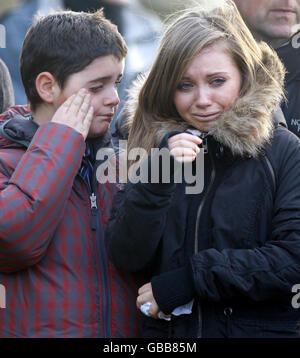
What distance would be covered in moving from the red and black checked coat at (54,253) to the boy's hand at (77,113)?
0.14ft

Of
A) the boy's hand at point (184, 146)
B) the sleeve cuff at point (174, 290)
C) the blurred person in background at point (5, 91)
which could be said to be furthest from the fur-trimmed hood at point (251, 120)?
the blurred person in background at point (5, 91)

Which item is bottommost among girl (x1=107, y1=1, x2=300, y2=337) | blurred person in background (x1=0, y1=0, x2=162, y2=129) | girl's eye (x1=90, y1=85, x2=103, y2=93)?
girl (x1=107, y1=1, x2=300, y2=337)

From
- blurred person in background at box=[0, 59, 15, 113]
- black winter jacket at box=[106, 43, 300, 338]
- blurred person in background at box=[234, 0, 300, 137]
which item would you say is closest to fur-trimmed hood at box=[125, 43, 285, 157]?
black winter jacket at box=[106, 43, 300, 338]

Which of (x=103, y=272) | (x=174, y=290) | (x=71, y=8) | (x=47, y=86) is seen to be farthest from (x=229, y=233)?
(x=71, y=8)

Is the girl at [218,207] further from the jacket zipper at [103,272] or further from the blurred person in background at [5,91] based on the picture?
the blurred person in background at [5,91]

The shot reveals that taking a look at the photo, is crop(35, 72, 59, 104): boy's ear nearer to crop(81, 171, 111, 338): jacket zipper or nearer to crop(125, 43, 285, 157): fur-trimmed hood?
crop(81, 171, 111, 338): jacket zipper

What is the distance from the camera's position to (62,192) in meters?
2.05

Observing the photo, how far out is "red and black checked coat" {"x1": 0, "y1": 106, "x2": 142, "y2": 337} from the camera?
201 cm

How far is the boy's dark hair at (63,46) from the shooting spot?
7.59 feet

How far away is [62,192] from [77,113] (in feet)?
1.01

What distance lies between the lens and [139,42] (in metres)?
4.79

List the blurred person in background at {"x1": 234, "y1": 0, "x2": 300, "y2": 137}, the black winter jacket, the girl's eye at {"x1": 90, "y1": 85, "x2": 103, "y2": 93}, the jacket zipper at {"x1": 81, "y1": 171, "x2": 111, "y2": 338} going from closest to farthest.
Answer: the black winter jacket → the jacket zipper at {"x1": 81, "y1": 171, "x2": 111, "y2": 338} → the girl's eye at {"x1": 90, "y1": 85, "x2": 103, "y2": 93} → the blurred person in background at {"x1": 234, "y1": 0, "x2": 300, "y2": 137}
